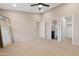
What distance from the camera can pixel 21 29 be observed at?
8.03 ft

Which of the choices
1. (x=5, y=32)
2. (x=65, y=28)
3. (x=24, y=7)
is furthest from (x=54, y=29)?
(x=5, y=32)

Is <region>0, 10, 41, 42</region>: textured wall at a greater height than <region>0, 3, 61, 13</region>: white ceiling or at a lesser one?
lesser

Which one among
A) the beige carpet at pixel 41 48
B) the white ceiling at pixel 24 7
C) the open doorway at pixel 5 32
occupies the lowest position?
the beige carpet at pixel 41 48

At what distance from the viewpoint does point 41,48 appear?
7.74ft

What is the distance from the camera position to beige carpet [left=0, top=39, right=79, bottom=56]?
221 cm

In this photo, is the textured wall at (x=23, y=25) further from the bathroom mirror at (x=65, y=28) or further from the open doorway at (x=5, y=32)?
the bathroom mirror at (x=65, y=28)

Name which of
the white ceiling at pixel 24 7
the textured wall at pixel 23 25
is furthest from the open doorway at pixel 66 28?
the textured wall at pixel 23 25

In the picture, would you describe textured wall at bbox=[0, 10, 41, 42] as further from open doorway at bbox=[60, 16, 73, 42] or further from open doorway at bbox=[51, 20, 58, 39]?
open doorway at bbox=[60, 16, 73, 42]

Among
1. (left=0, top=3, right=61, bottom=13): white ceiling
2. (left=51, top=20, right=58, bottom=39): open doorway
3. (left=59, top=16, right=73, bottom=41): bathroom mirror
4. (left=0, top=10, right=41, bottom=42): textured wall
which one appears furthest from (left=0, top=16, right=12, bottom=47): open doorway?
(left=59, top=16, right=73, bottom=41): bathroom mirror

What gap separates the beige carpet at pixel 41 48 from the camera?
221cm

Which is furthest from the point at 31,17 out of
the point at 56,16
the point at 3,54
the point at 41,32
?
the point at 3,54

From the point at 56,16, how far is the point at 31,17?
23.3 inches

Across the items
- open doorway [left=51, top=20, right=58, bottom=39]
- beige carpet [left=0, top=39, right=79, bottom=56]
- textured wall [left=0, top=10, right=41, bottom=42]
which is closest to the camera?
beige carpet [left=0, top=39, right=79, bottom=56]

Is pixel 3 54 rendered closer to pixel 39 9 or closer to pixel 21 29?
pixel 21 29
